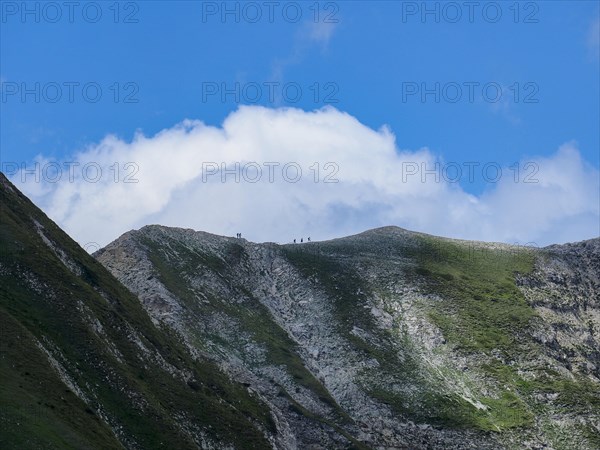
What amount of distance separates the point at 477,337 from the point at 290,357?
37.7m

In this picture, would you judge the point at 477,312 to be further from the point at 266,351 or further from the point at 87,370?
the point at 87,370

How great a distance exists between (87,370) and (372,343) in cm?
7533

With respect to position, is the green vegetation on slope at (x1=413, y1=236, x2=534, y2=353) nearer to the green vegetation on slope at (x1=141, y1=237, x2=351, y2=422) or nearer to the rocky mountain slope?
the rocky mountain slope

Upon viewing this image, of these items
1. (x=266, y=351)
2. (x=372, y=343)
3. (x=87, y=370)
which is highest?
(x=372, y=343)

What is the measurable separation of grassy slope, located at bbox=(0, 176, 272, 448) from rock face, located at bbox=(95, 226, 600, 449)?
762cm

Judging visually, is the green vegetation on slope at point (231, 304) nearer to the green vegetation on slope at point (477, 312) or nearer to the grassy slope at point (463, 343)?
the grassy slope at point (463, 343)

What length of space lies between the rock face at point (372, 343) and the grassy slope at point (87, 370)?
25.0ft

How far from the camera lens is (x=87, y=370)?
352 ft

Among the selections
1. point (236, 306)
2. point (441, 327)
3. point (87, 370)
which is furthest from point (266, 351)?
point (87, 370)

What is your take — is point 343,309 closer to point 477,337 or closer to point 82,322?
point 477,337

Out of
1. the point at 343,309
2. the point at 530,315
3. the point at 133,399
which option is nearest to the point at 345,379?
the point at 343,309

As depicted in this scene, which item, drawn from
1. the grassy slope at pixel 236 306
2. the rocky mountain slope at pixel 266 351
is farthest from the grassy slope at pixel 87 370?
the grassy slope at pixel 236 306

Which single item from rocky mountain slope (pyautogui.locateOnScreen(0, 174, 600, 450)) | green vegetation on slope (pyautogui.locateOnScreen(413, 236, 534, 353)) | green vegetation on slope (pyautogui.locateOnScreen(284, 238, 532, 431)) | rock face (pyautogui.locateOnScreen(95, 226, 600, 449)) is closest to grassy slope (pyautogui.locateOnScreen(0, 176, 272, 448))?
rocky mountain slope (pyautogui.locateOnScreen(0, 174, 600, 450))

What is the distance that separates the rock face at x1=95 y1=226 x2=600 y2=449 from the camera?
15262 cm
